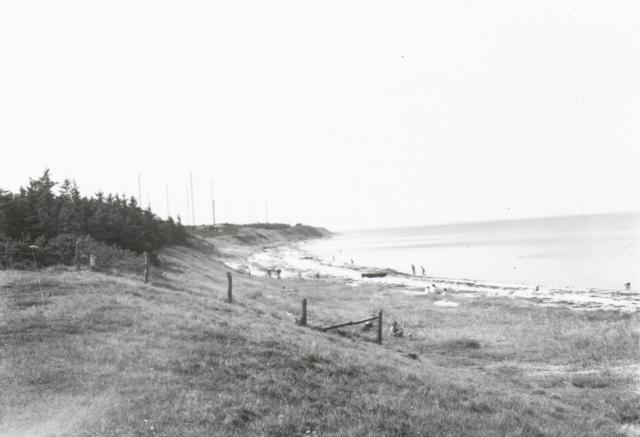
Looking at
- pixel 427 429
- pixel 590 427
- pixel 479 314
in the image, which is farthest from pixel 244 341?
pixel 479 314

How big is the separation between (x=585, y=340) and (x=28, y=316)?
2297 cm

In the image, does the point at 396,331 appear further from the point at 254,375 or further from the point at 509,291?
the point at 509,291

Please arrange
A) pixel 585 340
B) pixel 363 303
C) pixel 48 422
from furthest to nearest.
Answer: pixel 363 303 < pixel 585 340 < pixel 48 422

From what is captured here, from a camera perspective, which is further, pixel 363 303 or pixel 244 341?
pixel 363 303

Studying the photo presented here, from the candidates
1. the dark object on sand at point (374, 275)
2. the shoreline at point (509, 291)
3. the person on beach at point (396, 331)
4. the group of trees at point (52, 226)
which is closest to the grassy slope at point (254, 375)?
the person on beach at point (396, 331)

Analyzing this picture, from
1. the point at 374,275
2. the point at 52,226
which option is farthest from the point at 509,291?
the point at 52,226

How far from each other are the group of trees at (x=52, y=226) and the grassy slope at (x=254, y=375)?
13.7 feet

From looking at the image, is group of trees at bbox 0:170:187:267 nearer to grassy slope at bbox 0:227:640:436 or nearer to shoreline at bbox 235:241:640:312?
grassy slope at bbox 0:227:640:436

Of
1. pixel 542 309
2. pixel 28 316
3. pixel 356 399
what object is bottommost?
pixel 542 309

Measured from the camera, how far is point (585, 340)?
905 inches

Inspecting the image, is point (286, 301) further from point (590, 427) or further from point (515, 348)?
point (590, 427)

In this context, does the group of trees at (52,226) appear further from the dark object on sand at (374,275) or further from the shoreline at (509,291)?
the dark object on sand at (374,275)

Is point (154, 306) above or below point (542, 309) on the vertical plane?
above

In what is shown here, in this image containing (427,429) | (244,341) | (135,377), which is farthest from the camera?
(244,341)
